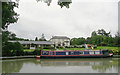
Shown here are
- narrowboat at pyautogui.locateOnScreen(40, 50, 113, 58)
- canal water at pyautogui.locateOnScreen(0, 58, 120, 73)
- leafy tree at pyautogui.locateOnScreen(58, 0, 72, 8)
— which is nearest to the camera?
leafy tree at pyautogui.locateOnScreen(58, 0, 72, 8)

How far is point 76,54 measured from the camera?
13.8 metres

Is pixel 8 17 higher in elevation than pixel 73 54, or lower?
higher

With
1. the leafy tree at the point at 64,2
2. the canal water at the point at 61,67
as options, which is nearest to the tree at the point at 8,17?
the canal water at the point at 61,67

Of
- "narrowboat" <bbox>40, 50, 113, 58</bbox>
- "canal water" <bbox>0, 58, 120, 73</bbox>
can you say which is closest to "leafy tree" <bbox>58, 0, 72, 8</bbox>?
"canal water" <bbox>0, 58, 120, 73</bbox>

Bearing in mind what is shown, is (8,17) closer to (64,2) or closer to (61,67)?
(61,67)

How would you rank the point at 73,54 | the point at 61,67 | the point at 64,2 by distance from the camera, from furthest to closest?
the point at 73,54, the point at 61,67, the point at 64,2

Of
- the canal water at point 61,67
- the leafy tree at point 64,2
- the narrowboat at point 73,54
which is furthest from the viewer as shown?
the narrowboat at point 73,54

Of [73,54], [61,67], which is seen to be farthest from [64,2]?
[73,54]

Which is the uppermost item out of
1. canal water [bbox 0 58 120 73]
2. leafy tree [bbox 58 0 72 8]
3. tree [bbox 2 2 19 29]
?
tree [bbox 2 2 19 29]

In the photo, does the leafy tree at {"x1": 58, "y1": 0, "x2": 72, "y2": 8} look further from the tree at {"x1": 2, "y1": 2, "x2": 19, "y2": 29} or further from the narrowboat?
the narrowboat

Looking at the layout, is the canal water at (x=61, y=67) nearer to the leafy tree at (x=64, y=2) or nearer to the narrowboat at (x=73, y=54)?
the narrowboat at (x=73, y=54)

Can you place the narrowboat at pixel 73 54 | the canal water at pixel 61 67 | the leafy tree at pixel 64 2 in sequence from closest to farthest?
1. the leafy tree at pixel 64 2
2. the canal water at pixel 61 67
3. the narrowboat at pixel 73 54

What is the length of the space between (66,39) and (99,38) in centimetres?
1400

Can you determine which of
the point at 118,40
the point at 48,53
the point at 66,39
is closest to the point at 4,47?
the point at 48,53
